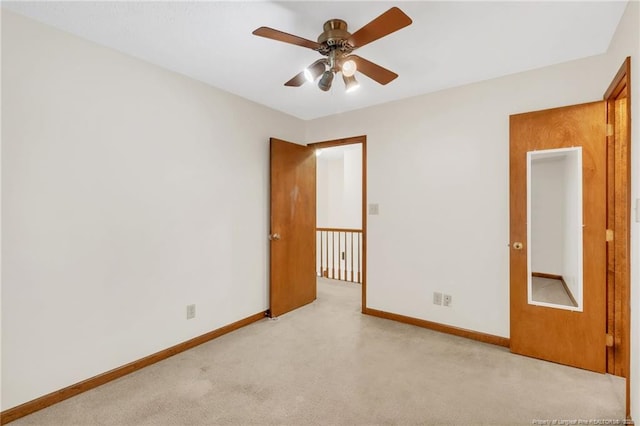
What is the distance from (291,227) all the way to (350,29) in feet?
7.74

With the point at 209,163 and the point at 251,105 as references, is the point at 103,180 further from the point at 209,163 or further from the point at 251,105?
the point at 251,105

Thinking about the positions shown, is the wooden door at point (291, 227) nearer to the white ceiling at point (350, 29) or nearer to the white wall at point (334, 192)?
the white ceiling at point (350, 29)

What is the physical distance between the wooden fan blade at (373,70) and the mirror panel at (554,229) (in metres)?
1.47

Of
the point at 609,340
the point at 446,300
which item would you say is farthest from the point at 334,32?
the point at 609,340

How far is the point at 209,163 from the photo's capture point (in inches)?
120

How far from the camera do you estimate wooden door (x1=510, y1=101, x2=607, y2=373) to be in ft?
7.83

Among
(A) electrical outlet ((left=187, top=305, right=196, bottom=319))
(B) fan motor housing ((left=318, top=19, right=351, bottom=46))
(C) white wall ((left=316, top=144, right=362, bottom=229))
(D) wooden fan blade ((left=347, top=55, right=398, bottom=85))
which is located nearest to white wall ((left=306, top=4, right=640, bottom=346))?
(D) wooden fan blade ((left=347, top=55, right=398, bottom=85))

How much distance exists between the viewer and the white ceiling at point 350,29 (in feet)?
6.20

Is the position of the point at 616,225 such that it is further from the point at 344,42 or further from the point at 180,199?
the point at 180,199

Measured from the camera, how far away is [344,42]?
193 cm

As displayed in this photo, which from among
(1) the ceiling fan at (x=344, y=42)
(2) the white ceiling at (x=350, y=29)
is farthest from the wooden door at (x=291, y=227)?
(1) the ceiling fan at (x=344, y=42)

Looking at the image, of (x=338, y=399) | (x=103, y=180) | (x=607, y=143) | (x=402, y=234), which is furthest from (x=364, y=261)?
(x=103, y=180)

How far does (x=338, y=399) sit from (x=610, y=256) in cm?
228

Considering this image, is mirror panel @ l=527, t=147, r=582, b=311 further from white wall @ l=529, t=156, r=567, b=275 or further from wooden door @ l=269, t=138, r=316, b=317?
wooden door @ l=269, t=138, r=316, b=317
